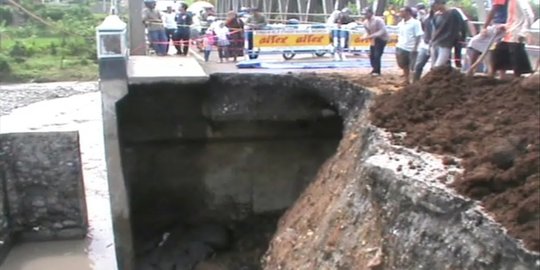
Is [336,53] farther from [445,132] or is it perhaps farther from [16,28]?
[16,28]

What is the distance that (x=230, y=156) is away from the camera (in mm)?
13711

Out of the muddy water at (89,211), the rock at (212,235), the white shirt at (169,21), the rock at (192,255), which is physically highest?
the white shirt at (169,21)

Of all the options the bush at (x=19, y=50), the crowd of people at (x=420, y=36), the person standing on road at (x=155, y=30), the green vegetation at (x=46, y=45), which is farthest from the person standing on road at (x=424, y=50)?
the bush at (x=19, y=50)

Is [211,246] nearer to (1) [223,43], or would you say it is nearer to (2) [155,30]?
(1) [223,43]

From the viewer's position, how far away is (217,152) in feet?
45.1

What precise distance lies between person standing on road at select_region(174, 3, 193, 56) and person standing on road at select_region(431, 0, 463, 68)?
28.2 feet

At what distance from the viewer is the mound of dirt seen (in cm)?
520

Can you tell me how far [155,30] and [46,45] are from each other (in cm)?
3362

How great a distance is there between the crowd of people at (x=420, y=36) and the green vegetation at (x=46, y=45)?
83.1ft

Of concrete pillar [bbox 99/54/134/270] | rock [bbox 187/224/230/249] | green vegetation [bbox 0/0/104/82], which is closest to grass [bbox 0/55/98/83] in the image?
green vegetation [bbox 0/0/104/82]

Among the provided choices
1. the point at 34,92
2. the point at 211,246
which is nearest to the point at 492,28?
the point at 211,246

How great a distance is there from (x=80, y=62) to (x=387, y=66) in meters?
36.6

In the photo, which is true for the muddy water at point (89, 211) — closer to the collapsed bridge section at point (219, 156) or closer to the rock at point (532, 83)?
the collapsed bridge section at point (219, 156)

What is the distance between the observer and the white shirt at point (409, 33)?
11969mm
